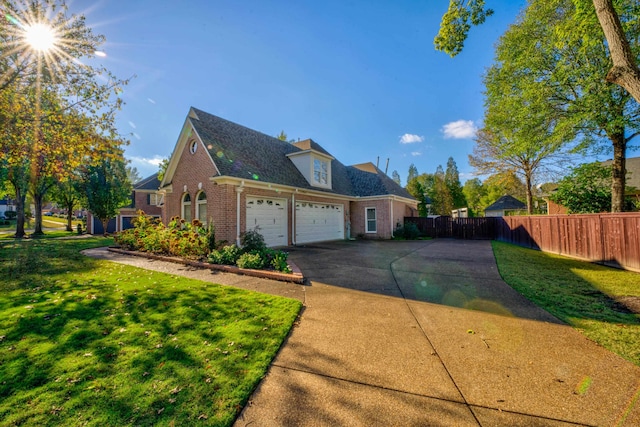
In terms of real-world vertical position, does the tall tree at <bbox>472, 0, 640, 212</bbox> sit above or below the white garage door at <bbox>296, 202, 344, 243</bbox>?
above

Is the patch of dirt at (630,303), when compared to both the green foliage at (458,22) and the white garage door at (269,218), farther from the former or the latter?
the white garage door at (269,218)

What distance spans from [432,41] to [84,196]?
29.7 metres

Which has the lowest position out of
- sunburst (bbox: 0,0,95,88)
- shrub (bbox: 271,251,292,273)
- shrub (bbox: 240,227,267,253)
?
shrub (bbox: 271,251,292,273)

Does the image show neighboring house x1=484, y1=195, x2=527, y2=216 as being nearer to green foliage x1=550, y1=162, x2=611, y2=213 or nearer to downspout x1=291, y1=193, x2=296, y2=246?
green foliage x1=550, y1=162, x2=611, y2=213

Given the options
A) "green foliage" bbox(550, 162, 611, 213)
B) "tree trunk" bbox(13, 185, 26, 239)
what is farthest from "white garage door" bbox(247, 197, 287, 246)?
"tree trunk" bbox(13, 185, 26, 239)

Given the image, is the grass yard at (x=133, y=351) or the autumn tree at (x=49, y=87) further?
the autumn tree at (x=49, y=87)

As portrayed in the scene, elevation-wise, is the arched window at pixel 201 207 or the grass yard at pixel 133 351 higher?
the arched window at pixel 201 207

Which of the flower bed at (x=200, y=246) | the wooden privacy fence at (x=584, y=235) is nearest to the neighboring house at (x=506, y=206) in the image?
the wooden privacy fence at (x=584, y=235)

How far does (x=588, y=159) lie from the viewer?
42.7 ft

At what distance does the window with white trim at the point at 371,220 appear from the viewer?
18.7 m

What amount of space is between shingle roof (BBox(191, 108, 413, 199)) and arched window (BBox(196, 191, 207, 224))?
214 cm

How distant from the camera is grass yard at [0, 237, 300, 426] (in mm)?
2246

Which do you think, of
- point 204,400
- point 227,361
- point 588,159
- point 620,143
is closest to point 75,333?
point 227,361

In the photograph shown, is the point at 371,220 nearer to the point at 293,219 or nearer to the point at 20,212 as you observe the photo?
the point at 293,219
